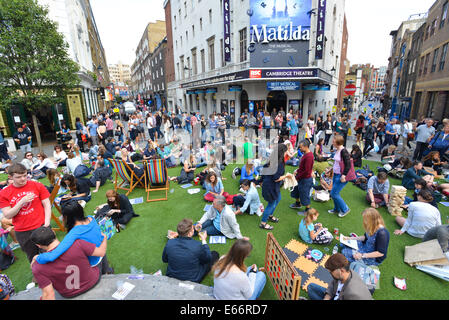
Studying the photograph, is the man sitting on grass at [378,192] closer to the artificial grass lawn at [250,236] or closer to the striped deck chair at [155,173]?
the artificial grass lawn at [250,236]

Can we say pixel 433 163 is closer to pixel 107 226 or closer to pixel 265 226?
pixel 265 226

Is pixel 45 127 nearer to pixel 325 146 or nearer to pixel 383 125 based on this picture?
pixel 325 146

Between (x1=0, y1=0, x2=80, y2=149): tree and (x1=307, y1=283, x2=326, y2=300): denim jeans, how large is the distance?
41.3ft

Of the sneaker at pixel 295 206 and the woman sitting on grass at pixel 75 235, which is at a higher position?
the woman sitting on grass at pixel 75 235

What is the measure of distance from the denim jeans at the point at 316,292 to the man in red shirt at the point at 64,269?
297cm

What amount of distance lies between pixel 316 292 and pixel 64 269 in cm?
324

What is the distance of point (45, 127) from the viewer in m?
17.4

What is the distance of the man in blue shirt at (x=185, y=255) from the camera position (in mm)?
3125

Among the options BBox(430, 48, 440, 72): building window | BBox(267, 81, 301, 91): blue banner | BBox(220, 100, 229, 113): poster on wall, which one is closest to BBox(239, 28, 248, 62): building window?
BBox(267, 81, 301, 91): blue banner

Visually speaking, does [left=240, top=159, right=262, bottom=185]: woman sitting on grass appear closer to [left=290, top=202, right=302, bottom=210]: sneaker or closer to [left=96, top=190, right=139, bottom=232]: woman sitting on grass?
[left=290, top=202, right=302, bottom=210]: sneaker

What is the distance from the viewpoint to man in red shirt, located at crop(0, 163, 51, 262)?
3201mm

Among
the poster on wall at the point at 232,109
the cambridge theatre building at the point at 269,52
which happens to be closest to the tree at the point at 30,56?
the cambridge theatre building at the point at 269,52
